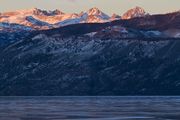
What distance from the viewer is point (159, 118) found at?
358 feet

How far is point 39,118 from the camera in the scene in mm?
110188

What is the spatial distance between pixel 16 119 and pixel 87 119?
35.2ft

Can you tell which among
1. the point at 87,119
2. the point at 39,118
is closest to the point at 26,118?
the point at 39,118

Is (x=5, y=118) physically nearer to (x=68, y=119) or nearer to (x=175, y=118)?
(x=68, y=119)

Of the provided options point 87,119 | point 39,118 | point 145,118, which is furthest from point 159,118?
point 39,118

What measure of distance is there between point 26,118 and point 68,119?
683cm

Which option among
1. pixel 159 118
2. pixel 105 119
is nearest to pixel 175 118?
pixel 159 118

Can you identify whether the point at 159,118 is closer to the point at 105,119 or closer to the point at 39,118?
the point at 105,119

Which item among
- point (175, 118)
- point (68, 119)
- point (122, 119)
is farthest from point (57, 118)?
point (175, 118)

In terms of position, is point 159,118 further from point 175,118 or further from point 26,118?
point 26,118

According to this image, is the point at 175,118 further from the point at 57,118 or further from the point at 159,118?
the point at 57,118

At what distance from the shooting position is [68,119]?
108938 millimetres

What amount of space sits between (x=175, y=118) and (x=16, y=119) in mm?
24059

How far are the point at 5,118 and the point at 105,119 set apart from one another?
15.6 metres
